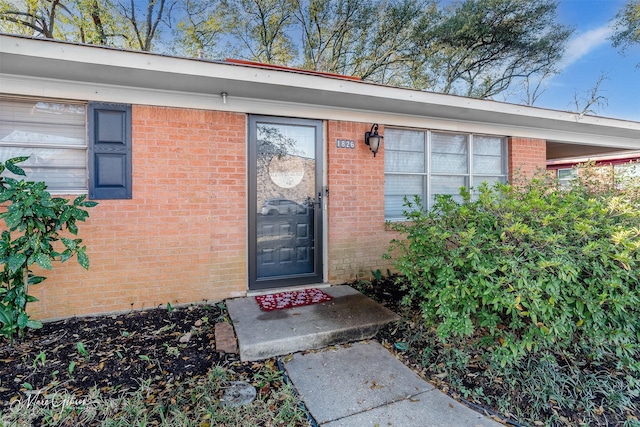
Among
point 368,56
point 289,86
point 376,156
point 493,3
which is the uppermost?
point 493,3

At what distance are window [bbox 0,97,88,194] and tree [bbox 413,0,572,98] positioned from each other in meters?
11.7

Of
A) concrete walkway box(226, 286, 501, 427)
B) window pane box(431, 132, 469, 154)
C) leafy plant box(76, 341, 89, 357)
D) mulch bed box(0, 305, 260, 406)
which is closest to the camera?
concrete walkway box(226, 286, 501, 427)

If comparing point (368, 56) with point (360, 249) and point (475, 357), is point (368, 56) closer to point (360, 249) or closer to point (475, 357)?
A: point (360, 249)

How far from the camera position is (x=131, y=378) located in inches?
91.7

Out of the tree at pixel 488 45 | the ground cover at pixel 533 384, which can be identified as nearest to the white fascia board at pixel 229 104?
the ground cover at pixel 533 384

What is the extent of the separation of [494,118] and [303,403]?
4.85 metres

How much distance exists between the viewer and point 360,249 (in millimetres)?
4465

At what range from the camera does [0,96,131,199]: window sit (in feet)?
10.4

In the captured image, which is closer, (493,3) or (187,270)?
(187,270)

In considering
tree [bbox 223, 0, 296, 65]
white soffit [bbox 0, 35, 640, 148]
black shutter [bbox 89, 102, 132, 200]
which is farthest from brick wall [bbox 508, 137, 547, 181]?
tree [bbox 223, 0, 296, 65]

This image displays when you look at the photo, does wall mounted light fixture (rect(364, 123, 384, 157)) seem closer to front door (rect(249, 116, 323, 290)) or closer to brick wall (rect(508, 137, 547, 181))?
front door (rect(249, 116, 323, 290))

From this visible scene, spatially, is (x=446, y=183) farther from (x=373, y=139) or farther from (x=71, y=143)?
(x=71, y=143)

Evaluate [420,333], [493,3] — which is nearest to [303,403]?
[420,333]

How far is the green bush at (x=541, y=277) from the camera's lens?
2.04 m
